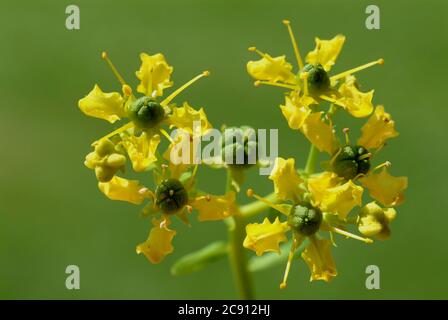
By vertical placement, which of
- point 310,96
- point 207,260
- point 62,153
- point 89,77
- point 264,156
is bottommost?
point 207,260

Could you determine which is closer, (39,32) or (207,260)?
(207,260)

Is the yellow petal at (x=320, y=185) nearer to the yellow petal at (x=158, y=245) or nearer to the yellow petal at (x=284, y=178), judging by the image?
the yellow petal at (x=284, y=178)

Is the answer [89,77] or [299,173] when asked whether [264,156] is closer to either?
[299,173]

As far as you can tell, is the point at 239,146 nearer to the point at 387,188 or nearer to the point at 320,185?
the point at 320,185

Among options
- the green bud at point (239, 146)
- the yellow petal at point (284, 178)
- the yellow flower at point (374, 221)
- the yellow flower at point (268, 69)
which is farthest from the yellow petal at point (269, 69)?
the yellow flower at point (374, 221)

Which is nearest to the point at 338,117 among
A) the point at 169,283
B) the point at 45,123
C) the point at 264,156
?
the point at 169,283

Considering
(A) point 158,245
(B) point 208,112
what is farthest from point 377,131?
(B) point 208,112

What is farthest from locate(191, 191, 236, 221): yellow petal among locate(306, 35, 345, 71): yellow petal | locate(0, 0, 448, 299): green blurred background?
locate(0, 0, 448, 299): green blurred background
